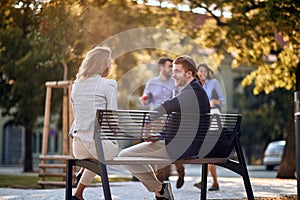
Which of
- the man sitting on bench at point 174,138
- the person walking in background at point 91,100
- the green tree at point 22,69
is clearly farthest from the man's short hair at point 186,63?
the green tree at point 22,69

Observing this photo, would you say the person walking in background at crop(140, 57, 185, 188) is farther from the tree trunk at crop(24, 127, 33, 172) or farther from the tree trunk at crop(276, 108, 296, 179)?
the tree trunk at crop(24, 127, 33, 172)

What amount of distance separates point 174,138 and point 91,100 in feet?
3.18

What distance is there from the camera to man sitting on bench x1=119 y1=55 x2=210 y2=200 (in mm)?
8070

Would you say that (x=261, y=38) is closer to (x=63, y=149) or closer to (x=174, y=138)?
(x=63, y=149)

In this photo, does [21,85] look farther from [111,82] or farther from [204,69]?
[111,82]

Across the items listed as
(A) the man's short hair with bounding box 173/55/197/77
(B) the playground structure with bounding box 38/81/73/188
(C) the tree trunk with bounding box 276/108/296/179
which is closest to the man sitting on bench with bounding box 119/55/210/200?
(A) the man's short hair with bounding box 173/55/197/77

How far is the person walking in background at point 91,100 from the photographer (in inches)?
318

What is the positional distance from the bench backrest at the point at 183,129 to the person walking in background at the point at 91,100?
0.55 feet

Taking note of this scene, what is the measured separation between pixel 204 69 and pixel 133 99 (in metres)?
35.1

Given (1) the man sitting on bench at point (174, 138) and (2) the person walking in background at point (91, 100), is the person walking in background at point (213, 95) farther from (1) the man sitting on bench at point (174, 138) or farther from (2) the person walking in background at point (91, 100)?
(2) the person walking in background at point (91, 100)

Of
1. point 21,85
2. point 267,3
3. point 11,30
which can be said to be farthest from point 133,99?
point 267,3

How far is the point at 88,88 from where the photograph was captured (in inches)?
327

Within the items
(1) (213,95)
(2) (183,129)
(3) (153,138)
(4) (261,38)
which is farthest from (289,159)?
(3) (153,138)

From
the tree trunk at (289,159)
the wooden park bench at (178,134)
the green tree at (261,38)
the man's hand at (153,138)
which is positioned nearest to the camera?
the wooden park bench at (178,134)
